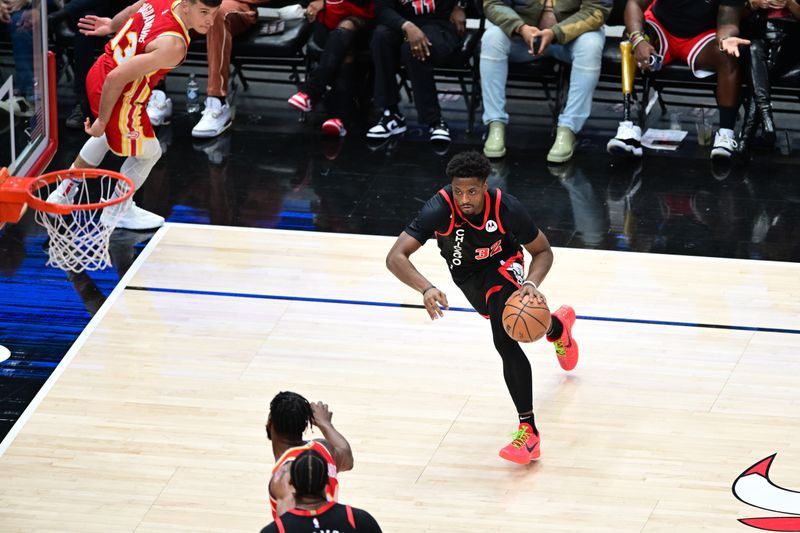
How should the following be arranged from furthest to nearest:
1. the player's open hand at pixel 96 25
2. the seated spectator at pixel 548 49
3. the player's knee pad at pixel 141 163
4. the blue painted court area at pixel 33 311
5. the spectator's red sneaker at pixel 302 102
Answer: the spectator's red sneaker at pixel 302 102 < the seated spectator at pixel 548 49 < the player's open hand at pixel 96 25 < the player's knee pad at pixel 141 163 < the blue painted court area at pixel 33 311

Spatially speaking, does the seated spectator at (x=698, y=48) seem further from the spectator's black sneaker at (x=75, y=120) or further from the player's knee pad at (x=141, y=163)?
the spectator's black sneaker at (x=75, y=120)

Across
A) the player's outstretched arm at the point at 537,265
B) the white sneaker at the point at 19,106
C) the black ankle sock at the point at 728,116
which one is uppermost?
the player's outstretched arm at the point at 537,265

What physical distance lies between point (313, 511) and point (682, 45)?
5814mm

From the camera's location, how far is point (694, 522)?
479 centimetres

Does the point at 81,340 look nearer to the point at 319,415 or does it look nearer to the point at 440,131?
the point at 319,415

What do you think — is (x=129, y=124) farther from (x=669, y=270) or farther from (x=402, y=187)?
(x=669, y=270)

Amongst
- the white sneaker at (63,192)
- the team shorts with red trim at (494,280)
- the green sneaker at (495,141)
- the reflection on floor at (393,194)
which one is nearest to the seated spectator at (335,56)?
the reflection on floor at (393,194)

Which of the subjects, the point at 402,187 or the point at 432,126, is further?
the point at 432,126

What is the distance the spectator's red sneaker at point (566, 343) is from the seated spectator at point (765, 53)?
10.3ft

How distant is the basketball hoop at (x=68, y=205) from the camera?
17.6ft

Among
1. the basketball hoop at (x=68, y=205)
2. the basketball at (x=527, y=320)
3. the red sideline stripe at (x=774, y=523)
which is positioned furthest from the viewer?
the basketball hoop at (x=68, y=205)

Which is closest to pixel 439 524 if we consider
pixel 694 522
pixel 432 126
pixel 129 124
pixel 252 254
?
pixel 694 522

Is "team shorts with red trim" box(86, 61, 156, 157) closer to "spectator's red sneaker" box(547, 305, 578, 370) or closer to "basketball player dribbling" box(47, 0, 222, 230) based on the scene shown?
"basketball player dribbling" box(47, 0, 222, 230)

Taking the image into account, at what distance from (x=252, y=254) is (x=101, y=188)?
103 centimetres
